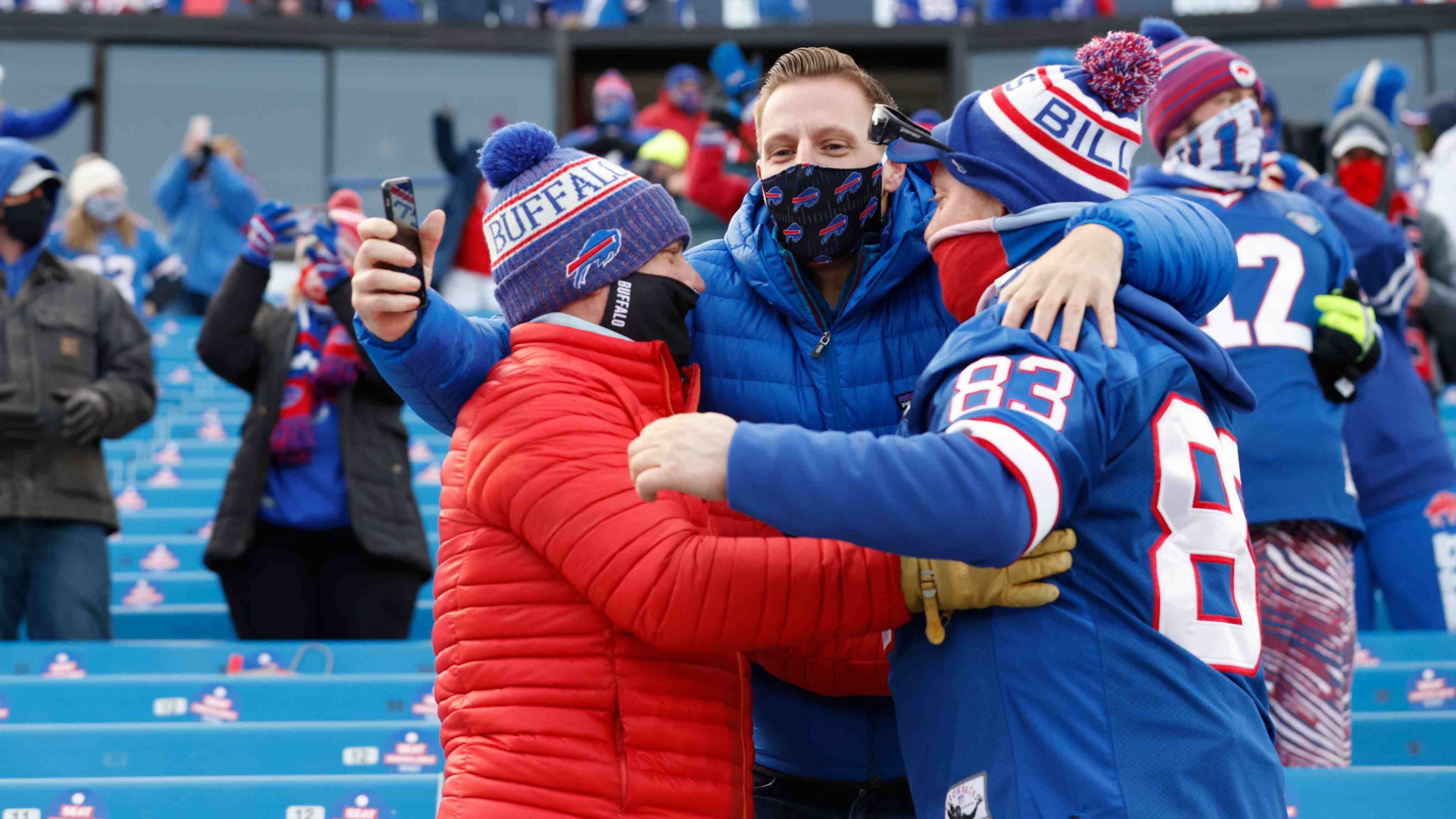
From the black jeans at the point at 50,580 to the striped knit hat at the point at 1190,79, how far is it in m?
3.24

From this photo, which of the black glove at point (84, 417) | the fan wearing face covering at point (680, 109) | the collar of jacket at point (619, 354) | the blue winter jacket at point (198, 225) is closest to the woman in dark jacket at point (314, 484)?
the black glove at point (84, 417)

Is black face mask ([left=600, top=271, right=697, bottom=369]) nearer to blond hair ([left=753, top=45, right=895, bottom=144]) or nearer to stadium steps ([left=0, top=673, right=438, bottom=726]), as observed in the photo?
blond hair ([left=753, top=45, right=895, bottom=144])

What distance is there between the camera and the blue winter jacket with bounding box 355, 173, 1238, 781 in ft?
7.01

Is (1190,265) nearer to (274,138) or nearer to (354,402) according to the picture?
(354,402)

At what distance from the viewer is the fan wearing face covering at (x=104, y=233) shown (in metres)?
7.00

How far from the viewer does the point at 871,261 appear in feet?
7.52

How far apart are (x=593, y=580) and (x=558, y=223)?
0.54m

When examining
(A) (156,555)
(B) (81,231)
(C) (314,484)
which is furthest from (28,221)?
(B) (81,231)

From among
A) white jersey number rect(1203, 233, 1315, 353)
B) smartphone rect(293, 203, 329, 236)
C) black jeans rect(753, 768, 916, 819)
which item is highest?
smartphone rect(293, 203, 329, 236)

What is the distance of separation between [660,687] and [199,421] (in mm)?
7090

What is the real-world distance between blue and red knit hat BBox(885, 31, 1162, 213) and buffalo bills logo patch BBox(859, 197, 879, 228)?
419 millimetres

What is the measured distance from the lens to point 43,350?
4.68 metres

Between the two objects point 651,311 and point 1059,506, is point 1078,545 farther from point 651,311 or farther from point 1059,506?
point 651,311

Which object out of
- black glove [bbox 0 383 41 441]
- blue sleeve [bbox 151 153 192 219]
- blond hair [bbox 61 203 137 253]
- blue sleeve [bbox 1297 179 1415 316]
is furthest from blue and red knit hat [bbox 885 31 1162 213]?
blue sleeve [bbox 151 153 192 219]
